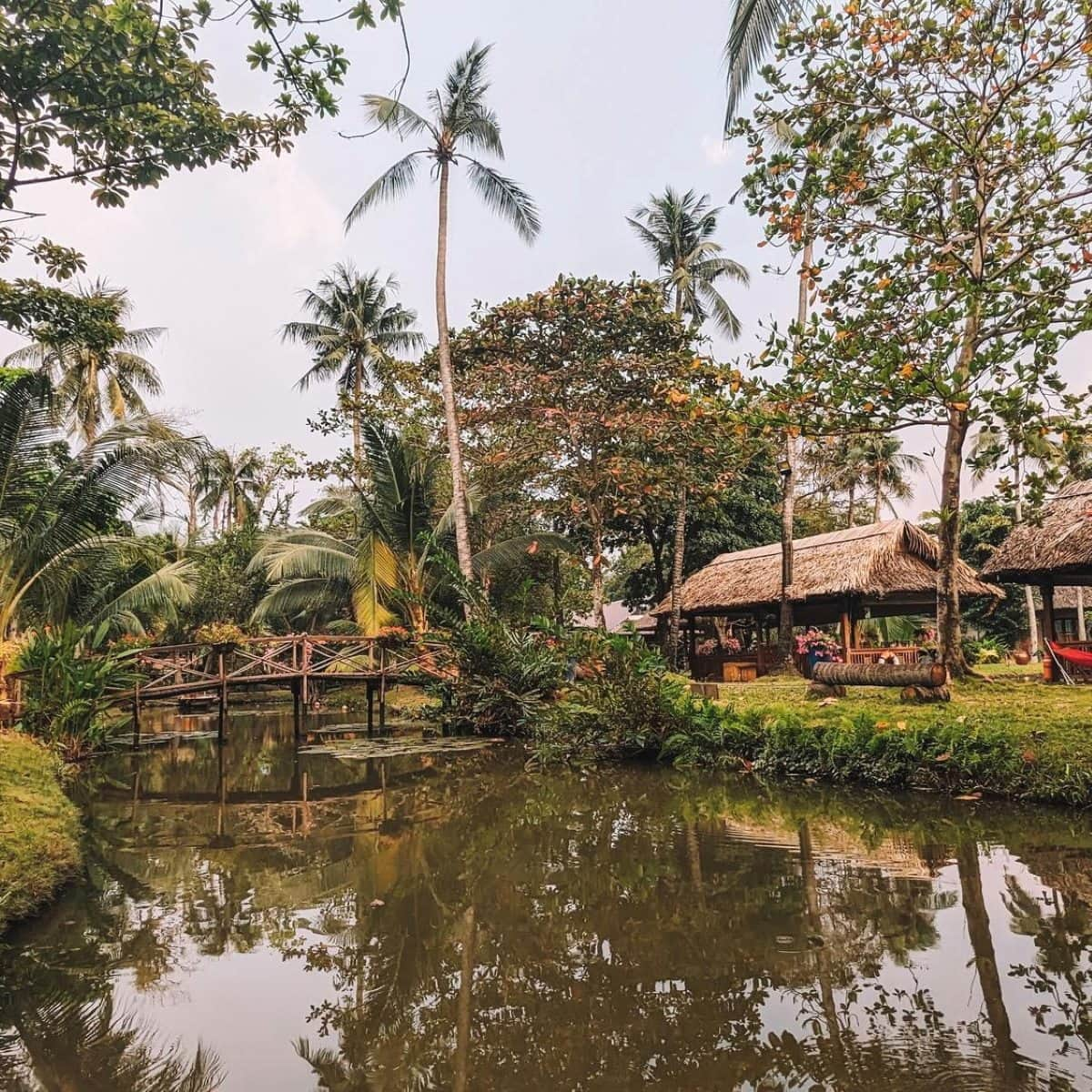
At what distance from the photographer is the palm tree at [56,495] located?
9.81 m

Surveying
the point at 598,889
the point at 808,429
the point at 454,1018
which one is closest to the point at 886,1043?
the point at 454,1018

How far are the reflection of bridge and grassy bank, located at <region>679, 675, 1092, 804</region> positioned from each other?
20.2 feet

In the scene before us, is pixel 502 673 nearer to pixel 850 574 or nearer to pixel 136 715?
pixel 136 715

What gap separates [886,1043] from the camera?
3127mm

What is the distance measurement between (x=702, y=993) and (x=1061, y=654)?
395 inches

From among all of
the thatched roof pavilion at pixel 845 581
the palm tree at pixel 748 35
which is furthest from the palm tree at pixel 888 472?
the palm tree at pixel 748 35

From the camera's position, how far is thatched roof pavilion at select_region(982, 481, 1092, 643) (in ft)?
39.0

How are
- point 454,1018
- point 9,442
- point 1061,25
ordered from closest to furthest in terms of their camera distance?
point 454,1018 → point 1061,25 → point 9,442

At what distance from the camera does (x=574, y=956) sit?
4.16 metres

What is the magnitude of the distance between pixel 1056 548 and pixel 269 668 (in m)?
13.0

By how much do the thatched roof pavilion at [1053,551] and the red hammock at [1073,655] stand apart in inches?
42.9

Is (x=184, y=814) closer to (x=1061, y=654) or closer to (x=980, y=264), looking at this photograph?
(x=980, y=264)

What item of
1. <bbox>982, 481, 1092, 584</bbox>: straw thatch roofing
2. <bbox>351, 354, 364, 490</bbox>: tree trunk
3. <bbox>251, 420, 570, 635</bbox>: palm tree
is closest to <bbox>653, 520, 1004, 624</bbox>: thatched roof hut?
<bbox>982, 481, 1092, 584</bbox>: straw thatch roofing

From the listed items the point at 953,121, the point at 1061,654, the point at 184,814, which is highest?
the point at 953,121
